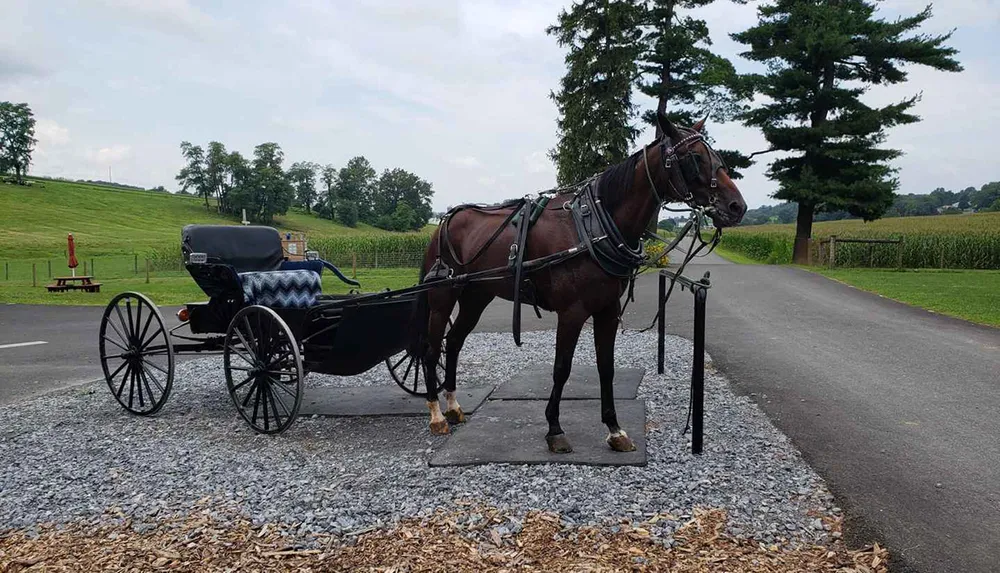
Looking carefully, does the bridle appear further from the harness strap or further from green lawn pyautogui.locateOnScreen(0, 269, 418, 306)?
green lawn pyautogui.locateOnScreen(0, 269, 418, 306)

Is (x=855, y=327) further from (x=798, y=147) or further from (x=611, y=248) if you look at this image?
(x=798, y=147)

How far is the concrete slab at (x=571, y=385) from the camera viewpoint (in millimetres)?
6445

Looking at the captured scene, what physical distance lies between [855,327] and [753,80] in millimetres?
19617

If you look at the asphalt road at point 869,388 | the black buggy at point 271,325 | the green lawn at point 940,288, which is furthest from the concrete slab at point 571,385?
the green lawn at point 940,288

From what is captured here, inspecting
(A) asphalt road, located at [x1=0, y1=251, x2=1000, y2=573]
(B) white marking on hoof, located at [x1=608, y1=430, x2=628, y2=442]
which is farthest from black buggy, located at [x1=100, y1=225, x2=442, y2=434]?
(A) asphalt road, located at [x1=0, y1=251, x2=1000, y2=573]

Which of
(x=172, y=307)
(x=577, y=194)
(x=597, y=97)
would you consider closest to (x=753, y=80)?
(x=597, y=97)

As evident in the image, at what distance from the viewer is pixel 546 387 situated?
6836 millimetres

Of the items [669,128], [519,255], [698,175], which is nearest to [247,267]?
[519,255]

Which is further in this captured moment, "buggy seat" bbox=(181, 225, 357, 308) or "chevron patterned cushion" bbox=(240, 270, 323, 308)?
"chevron patterned cushion" bbox=(240, 270, 323, 308)

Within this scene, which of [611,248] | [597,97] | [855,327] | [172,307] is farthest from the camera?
[597,97]

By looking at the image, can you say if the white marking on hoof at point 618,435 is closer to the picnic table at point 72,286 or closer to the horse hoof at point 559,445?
the horse hoof at point 559,445

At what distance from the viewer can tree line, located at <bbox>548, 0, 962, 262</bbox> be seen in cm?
2633

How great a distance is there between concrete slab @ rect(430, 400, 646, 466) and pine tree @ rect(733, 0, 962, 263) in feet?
81.4

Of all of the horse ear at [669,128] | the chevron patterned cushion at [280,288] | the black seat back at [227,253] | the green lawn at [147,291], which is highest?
the horse ear at [669,128]
